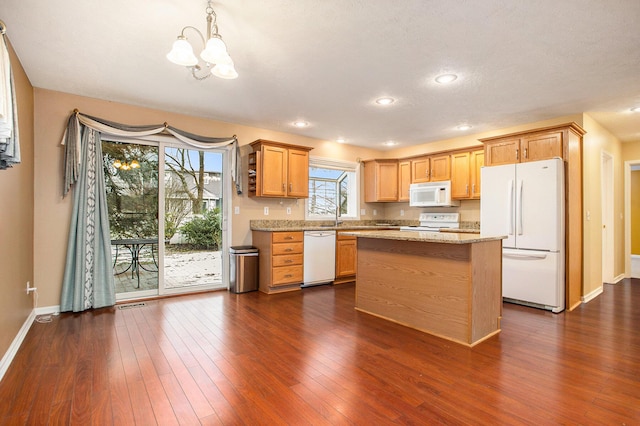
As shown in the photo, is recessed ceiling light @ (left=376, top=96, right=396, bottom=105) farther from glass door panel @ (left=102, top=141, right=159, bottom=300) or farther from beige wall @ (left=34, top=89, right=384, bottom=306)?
beige wall @ (left=34, top=89, right=384, bottom=306)

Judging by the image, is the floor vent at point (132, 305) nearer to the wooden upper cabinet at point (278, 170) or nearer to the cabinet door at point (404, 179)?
the wooden upper cabinet at point (278, 170)

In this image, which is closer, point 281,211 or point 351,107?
point 351,107

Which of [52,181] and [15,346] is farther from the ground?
[52,181]

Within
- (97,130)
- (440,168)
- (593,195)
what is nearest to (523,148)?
(593,195)

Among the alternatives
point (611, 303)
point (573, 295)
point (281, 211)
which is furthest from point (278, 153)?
point (611, 303)

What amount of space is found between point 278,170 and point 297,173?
1.14 ft

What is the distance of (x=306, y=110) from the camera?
13.7ft

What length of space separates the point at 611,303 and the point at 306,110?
176 inches

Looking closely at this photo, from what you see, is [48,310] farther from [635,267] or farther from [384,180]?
[635,267]

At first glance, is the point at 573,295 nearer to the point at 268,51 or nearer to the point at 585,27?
the point at 585,27

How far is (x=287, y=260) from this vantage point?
4672 millimetres

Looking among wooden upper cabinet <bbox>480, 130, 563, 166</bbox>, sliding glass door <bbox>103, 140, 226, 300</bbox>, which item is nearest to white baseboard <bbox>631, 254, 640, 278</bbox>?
wooden upper cabinet <bbox>480, 130, 563, 166</bbox>

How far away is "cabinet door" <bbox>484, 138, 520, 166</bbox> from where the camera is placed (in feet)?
13.8

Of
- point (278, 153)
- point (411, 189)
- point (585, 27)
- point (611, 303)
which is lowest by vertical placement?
point (611, 303)
